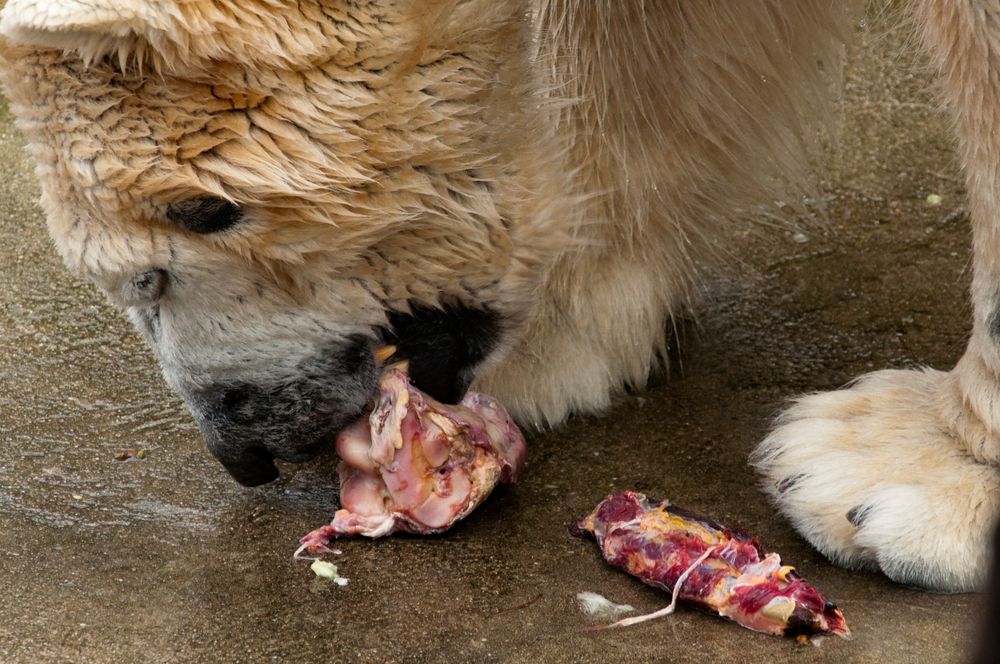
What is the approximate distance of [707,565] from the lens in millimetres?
1899

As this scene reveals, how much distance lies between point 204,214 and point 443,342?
1.54 feet

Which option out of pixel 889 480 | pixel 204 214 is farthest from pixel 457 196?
pixel 889 480

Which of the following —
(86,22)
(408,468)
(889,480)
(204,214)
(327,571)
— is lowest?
(327,571)

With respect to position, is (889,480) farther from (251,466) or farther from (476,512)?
(251,466)

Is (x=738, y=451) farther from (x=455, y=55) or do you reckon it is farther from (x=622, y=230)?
(x=455, y=55)

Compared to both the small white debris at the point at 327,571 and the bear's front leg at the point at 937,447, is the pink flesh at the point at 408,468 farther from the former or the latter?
the bear's front leg at the point at 937,447

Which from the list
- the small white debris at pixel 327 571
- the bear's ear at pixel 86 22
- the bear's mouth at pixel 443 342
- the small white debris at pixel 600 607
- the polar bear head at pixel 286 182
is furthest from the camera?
the bear's mouth at pixel 443 342

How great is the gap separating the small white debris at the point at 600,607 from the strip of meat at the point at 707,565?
30mm

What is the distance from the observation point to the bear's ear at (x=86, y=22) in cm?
162

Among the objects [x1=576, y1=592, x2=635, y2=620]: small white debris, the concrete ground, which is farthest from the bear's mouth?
[x1=576, y1=592, x2=635, y2=620]: small white debris

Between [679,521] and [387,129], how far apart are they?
0.74m

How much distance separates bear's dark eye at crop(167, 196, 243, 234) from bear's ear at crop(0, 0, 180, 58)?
0.25m

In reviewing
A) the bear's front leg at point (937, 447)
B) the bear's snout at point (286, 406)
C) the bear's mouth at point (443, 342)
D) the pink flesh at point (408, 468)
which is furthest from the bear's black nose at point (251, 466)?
the bear's front leg at point (937, 447)

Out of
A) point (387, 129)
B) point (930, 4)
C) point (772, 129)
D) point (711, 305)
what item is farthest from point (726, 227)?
point (387, 129)
